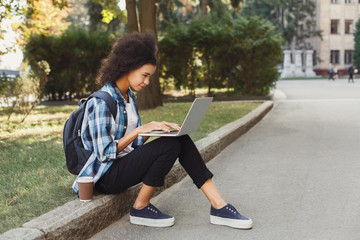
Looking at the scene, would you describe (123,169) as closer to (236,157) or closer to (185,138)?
(185,138)

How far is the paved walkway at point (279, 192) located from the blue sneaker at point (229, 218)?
0.06 meters

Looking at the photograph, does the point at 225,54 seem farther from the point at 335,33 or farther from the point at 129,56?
the point at 335,33

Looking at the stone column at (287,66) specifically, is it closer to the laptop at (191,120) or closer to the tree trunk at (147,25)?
the tree trunk at (147,25)

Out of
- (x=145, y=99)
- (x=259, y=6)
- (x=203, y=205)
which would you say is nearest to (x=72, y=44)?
(x=145, y=99)

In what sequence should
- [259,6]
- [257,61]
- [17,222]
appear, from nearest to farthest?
1. [17,222]
2. [257,61]
3. [259,6]

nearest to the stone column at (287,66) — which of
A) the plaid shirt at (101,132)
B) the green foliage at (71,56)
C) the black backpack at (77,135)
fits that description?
the green foliage at (71,56)

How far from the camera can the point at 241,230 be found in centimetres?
400

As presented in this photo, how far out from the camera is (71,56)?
789 inches

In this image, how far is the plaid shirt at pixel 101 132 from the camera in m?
3.78

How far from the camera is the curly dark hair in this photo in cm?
396

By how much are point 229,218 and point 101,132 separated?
1.28 meters

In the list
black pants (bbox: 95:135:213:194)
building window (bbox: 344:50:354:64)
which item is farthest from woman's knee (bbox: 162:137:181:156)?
building window (bbox: 344:50:354:64)

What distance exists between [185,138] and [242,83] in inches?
646

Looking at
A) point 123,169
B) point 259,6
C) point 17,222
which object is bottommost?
point 17,222
